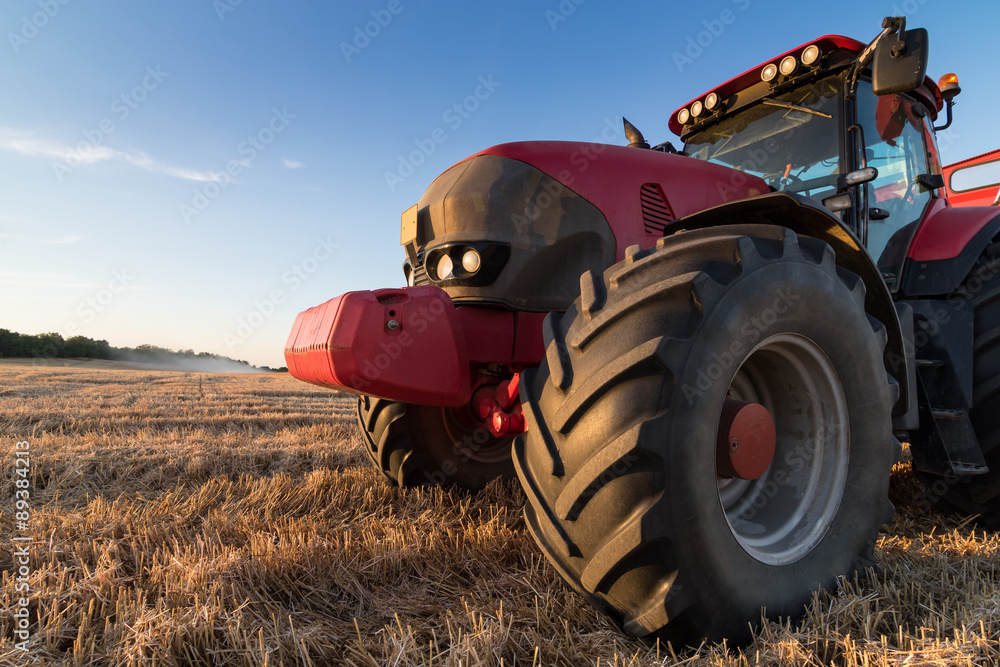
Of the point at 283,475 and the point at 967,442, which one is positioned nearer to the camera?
the point at 967,442

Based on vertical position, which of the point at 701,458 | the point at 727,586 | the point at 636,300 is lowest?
the point at 727,586

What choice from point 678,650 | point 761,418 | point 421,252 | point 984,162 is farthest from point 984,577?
point 984,162

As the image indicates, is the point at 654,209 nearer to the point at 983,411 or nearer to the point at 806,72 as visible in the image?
the point at 806,72

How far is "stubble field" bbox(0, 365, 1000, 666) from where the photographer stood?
136cm

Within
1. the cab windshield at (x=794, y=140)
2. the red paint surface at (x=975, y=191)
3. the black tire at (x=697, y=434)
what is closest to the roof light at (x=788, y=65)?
the cab windshield at (x=794, y=140)

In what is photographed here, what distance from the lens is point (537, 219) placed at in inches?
89.5

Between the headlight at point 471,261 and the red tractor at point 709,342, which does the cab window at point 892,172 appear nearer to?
the red tractor at point 709,342

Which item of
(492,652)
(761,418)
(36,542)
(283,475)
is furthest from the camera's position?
(283,475)

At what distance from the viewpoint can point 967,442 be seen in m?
2.38

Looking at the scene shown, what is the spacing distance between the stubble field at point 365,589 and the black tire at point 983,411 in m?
0.13

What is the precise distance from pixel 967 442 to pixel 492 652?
7.42ft

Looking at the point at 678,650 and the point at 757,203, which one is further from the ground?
the point at 757,203

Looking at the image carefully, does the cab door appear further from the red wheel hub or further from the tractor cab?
the red wheel hub

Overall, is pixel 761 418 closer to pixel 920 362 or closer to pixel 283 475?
pixel 920 362
